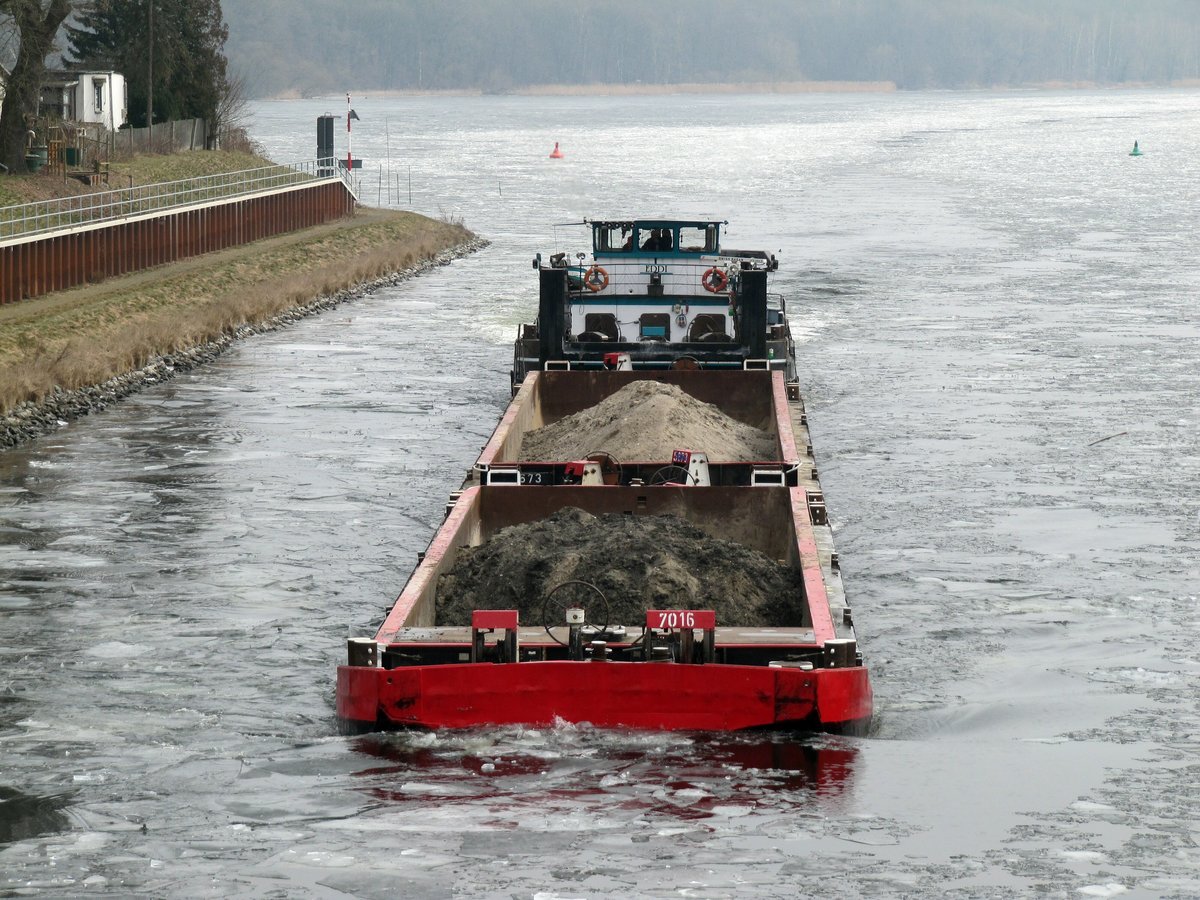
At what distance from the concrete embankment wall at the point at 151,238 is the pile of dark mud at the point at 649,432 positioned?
1770 cm

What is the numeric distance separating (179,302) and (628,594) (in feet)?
93.4

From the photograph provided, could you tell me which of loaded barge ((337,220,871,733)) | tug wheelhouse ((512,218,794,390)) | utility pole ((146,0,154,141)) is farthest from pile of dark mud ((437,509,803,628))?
utility pole ((146,0,154,141))

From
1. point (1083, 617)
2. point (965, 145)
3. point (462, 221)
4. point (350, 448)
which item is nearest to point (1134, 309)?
point (350, 448)

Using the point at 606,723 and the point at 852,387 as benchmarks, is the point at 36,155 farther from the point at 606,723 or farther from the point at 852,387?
the point at 606,723

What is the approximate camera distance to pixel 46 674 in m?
16.5

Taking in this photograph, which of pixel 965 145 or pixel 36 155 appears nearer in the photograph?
pixel 36 155

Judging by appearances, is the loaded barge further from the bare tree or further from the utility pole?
the utility pole

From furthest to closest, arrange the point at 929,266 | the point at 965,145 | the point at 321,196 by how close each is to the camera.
Result: 1. the point at 965,145
2. the point at 321,196
3. the point at 929,266

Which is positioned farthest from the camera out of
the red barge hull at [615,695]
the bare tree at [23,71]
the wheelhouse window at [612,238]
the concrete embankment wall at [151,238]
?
the bare tree at [23,71]

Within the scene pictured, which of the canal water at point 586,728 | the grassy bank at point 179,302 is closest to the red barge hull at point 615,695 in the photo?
the canal water at point 586,728

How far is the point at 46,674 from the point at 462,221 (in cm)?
5337

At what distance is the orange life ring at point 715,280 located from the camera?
93.6 ft

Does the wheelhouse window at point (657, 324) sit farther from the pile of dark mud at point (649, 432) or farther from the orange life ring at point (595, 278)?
the pile of dark mud at point (649, 432)

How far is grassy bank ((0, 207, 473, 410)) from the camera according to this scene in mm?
32438
